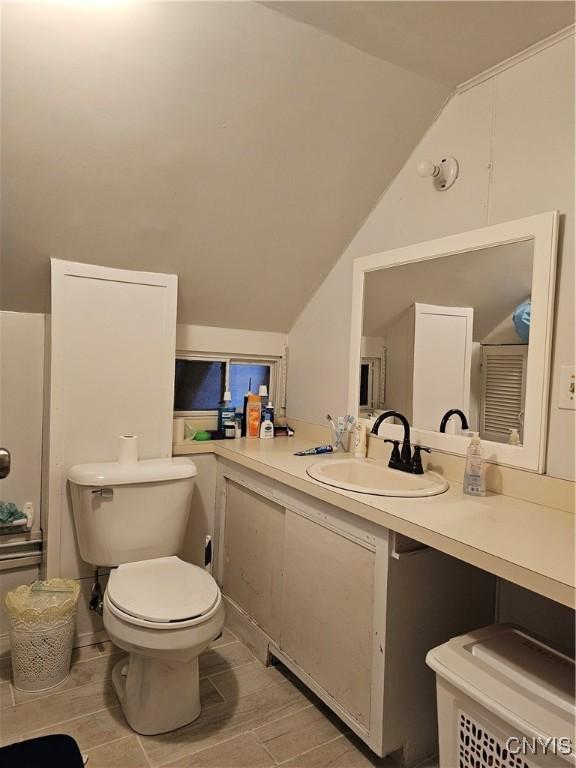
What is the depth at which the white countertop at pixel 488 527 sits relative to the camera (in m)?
1.06

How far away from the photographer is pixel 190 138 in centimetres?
176

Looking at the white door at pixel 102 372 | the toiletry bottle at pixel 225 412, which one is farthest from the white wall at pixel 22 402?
the toiletry bottle at pixel 225 412

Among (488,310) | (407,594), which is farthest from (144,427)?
(488,310)

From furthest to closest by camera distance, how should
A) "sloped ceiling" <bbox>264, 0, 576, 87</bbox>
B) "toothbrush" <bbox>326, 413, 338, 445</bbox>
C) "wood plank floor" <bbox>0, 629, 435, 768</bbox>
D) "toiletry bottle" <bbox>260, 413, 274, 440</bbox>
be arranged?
1. "toiletry bottle" <bbox>260, 413, 274, 440</bbox>
2. "toothbrush" <bbox>326, 413, 338, 445</bbox>
3. "wood plank floor" <bbox>0, 629, 435, 768</bbox>
4. "sloped ceiling" <bbox>264, 0, 576, 87</bbox>

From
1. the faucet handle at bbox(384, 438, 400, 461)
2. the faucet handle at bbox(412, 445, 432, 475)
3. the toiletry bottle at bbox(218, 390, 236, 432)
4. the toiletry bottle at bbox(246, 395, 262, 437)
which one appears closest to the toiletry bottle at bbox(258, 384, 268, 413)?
the toiletry bottle at bbox(246, 395, 262, 437)

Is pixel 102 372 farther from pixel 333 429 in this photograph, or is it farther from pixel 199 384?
pixel 333 429

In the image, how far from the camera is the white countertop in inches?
41.8

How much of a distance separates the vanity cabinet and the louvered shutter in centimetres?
44

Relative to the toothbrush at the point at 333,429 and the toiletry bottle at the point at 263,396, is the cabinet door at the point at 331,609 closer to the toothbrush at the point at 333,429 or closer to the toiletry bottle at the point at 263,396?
the toothbrush at the point at 333,429

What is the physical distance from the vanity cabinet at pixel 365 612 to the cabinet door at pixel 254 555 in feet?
0.03

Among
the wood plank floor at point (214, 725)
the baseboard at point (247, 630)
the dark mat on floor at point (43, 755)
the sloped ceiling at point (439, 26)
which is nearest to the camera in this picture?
the dark mat on floor at point (43, 755)

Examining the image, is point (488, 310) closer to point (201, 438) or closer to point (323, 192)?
point (323, 192)

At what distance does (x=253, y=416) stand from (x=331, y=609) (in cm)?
112

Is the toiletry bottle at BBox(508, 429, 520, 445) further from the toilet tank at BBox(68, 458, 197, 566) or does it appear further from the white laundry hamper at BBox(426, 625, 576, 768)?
the toilet tank at BBox(68, 458, 197, 566)
